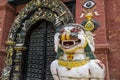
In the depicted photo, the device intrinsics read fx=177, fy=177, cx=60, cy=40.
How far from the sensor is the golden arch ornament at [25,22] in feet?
17.2

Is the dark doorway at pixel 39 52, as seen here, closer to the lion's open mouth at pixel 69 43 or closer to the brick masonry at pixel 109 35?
the brick masonry at pixel 109 35

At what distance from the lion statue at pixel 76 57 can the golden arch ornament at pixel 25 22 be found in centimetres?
205

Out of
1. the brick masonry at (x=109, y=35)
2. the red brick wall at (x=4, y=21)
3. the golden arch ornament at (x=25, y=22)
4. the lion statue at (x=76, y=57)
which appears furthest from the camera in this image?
the red brick wall at (x=4, y=21)

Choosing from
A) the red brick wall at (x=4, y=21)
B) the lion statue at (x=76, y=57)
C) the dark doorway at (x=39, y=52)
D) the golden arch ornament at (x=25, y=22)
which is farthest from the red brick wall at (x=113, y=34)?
the red brick wall at (x=4, y=21)

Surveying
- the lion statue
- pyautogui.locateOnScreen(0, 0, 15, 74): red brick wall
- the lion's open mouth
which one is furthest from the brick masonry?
pyautogui.locateOnScreen(0, 0, 15, 74): red brick wall

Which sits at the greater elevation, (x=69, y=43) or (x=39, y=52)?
(x=69, y=43)

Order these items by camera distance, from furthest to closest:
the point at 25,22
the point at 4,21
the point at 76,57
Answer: the point at 4,21, the point at 25,22, the point at 76,57

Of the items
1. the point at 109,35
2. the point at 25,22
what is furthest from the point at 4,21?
the point at 109,35

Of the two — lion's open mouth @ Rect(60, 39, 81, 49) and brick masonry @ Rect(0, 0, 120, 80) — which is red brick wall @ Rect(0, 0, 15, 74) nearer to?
brick masonry @ Rect(0, 0, 120, 80)

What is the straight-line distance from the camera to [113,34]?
14.9 ft

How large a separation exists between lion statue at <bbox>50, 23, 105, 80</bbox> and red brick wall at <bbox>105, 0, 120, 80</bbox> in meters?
1.49

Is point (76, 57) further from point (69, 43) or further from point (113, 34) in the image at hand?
point (113, 34)

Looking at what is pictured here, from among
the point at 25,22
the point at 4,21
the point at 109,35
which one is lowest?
the point at 109,35

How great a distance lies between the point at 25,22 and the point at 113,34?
284 cm
